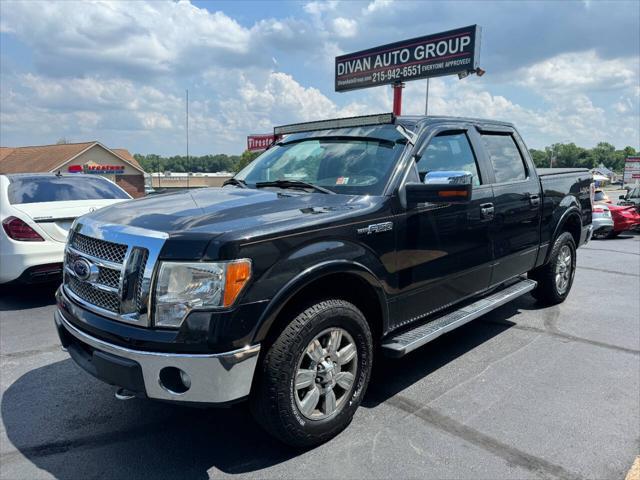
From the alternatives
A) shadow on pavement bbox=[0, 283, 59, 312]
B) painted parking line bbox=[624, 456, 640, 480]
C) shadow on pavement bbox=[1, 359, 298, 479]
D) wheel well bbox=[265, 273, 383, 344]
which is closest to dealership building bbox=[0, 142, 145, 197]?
→ shadow on pavement bbox=[0, 283, 59, 312]

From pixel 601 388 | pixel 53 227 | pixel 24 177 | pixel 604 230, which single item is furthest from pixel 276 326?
pixel 604 230

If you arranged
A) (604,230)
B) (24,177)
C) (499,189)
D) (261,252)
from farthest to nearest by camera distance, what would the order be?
1. (604,230)
2. (24,177)
3. (499,189)
4. (261,252)

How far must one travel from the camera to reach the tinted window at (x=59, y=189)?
5.86 meters

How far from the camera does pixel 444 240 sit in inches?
147

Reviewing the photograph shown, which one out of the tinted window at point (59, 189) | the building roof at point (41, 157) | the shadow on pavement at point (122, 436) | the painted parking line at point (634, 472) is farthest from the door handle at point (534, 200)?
the building roof at point (41, 157)

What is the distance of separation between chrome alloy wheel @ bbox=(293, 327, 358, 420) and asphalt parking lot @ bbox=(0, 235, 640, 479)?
26 cm

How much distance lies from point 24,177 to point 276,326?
17.1ft

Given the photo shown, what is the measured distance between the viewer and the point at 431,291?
12.2 ft

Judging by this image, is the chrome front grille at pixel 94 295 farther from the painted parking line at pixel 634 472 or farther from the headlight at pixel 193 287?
the painted parking line at pixel 634 472

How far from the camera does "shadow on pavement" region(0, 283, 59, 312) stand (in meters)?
5.83

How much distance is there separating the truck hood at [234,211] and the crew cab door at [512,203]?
1781 millimetres

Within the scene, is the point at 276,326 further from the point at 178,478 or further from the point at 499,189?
the point at 499,189

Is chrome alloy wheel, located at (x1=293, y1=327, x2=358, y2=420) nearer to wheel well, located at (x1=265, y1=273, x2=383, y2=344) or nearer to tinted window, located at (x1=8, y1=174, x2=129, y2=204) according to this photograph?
wheel well, located at (x1=265, y1=273, x2=383, y2=344)

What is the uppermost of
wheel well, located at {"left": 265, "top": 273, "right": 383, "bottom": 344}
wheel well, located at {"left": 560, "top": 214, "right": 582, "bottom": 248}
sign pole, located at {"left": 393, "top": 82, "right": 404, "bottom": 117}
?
sign pole, located at {"left": 393, "top": 82, "right": 404, "bottom": 117}
